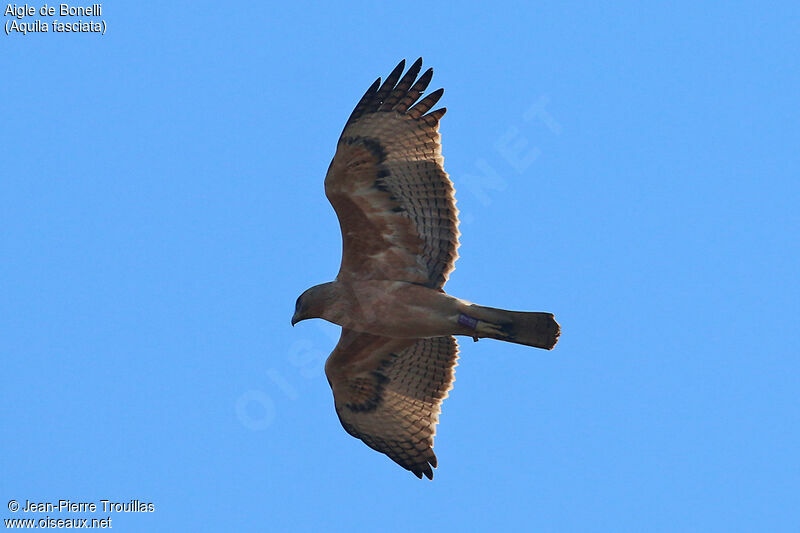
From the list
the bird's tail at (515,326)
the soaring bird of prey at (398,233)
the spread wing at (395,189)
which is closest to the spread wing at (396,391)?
the soaring bird of prey at (398,233)

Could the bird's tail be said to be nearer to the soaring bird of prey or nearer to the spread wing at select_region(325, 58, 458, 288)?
the soaring bird of prey

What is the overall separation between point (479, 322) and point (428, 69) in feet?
7.72

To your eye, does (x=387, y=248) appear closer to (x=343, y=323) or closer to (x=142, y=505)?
(x=343, y=323)

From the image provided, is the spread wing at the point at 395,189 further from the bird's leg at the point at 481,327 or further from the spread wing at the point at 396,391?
the spread wing at the point at 396,391

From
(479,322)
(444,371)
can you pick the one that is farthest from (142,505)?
(479,322)

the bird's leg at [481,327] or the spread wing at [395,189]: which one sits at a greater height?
the spread wing at [395,189]

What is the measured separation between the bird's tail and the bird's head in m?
1.33

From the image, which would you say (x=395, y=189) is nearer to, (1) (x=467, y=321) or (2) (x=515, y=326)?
(1) (x=467, y=321)

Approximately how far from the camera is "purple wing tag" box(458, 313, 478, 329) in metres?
10.1

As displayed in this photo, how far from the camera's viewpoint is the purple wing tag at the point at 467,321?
10.1 metres

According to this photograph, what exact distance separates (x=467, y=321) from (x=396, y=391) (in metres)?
1.57

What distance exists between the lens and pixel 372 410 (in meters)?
11.3

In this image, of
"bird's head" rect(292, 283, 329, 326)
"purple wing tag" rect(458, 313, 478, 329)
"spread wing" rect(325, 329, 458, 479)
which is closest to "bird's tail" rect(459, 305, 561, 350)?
"purple wing tag" rect(458, 313, 478, 329)

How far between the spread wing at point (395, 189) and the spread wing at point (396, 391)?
41.0 inches
